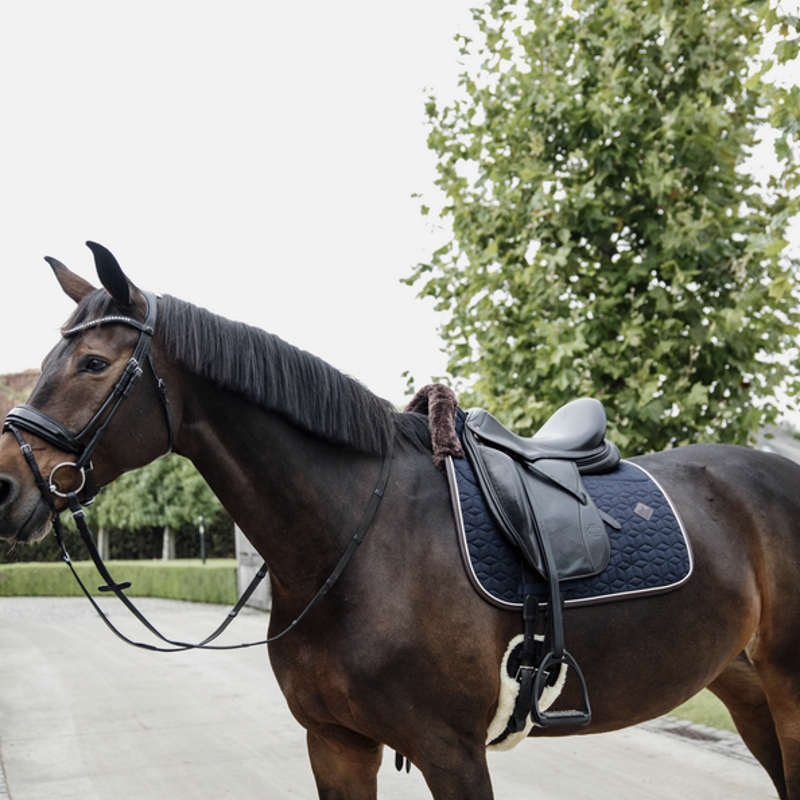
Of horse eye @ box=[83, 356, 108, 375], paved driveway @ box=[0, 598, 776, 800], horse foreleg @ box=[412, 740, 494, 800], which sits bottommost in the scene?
paved driveway @ box=[0, 598, 776, 800]

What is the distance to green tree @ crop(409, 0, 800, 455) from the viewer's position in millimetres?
5551

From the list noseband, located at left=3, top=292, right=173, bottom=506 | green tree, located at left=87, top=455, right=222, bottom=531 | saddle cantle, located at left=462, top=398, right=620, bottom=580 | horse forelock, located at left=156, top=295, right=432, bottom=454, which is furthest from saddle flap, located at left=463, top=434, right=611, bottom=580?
green tree, located at left=87, top=455, right=222, bottom=531

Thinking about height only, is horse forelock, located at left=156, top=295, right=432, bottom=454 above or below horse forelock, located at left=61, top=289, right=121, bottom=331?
below

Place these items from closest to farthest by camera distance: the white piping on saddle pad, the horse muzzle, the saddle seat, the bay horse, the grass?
the horse muzzle
the bay horse
the white piping on saddle pad
the saddle seat
the grass

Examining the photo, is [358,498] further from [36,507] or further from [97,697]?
[97,697]

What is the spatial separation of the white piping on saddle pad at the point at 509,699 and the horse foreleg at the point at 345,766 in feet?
1.15

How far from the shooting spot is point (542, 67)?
6258 millimetres

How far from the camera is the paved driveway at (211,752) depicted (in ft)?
14.0

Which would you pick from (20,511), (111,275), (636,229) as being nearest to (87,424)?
(20,511)

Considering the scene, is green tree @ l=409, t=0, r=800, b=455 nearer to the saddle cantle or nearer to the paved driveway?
the paved driveway

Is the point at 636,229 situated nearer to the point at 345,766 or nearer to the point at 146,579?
the point at 345,766

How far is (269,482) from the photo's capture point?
2.07 meters

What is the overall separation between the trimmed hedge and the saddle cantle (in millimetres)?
14580

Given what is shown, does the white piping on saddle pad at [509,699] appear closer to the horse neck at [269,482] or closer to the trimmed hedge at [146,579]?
the horse neck at [269,482]
